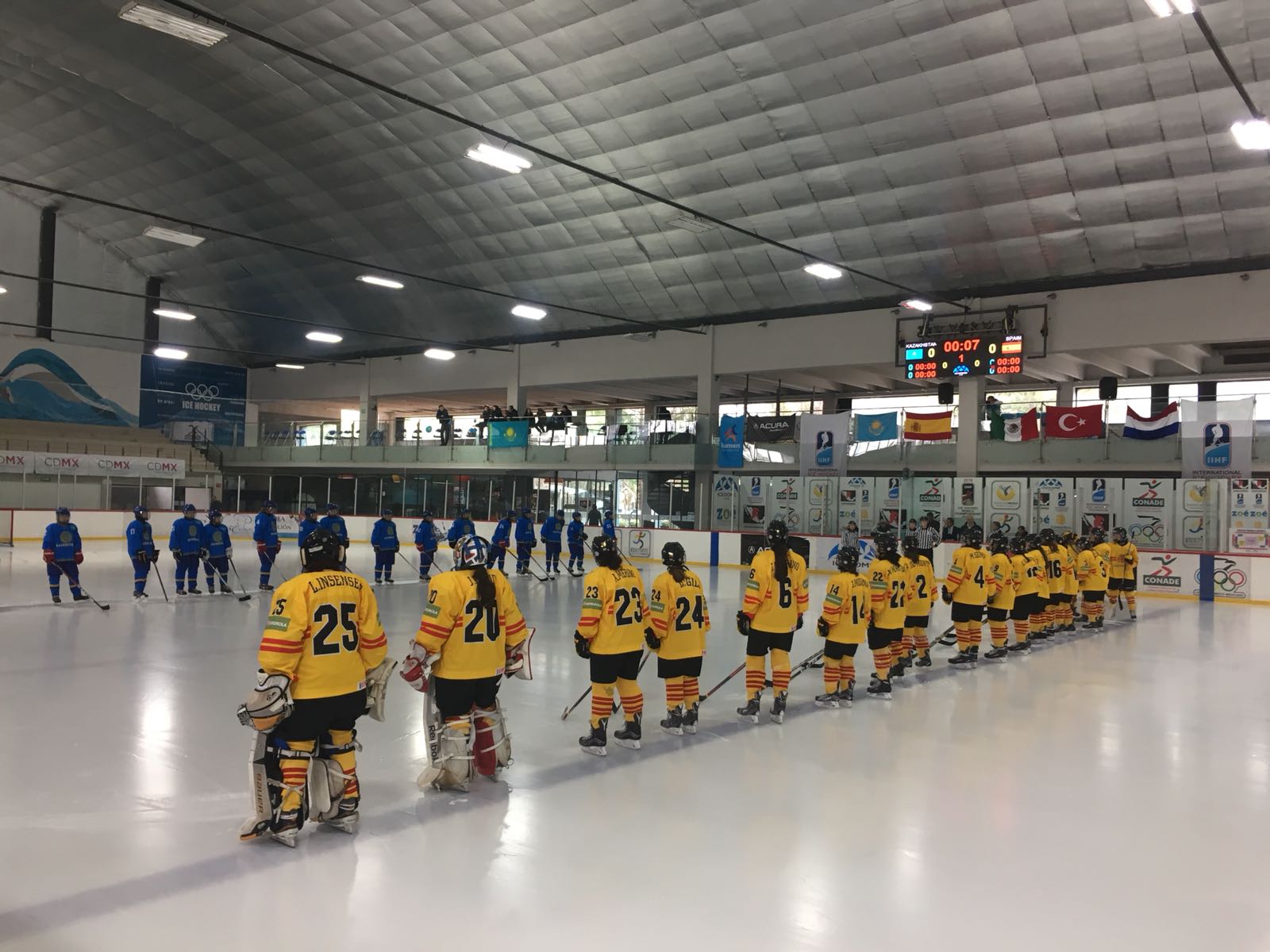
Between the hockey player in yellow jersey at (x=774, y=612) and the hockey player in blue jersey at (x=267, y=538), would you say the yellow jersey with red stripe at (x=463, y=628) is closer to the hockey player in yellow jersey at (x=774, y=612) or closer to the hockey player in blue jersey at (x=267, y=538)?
the hockey player in yellow jersey at (x=774, y=612)

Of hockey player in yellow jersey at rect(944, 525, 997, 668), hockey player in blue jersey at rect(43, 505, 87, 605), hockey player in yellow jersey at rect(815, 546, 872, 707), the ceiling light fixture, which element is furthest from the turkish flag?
hockey player in blue jersey at rect(43, 505, 87, 605)

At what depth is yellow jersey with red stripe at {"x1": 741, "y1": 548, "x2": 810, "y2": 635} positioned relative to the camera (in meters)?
7.53

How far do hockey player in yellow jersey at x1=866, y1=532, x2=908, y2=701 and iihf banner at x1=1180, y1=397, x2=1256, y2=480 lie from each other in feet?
43.0

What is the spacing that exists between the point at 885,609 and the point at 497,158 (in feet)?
23.3

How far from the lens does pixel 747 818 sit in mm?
5273

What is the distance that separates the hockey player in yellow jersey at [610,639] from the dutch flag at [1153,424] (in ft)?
58.9

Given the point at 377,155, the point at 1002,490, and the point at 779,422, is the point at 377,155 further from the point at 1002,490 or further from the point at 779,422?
the point at 1002,490

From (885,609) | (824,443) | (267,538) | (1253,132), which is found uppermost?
(1253,132)

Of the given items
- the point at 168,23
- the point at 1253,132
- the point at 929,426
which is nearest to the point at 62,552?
the point at 168,23

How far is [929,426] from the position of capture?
23.2 meters

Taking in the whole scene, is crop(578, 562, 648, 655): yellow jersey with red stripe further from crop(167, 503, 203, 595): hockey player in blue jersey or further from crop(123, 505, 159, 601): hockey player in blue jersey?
crop(167, 503, 203, 595): hockey player in blue jersey

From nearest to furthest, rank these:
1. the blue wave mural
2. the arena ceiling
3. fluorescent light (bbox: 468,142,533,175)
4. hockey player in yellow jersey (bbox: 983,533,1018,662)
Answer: hockey player in yellow jersey (bbox: 983,533,1018,662), fluorescent light (bbox: 468,142,533,175), the arena ceiling, the blue wave mural

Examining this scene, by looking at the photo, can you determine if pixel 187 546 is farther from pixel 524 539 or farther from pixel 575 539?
pixel 575 539

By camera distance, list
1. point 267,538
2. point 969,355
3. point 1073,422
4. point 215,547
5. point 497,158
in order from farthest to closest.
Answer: point 1073,422
point 969,355
point 267,538
point 215,547
point 497,158
